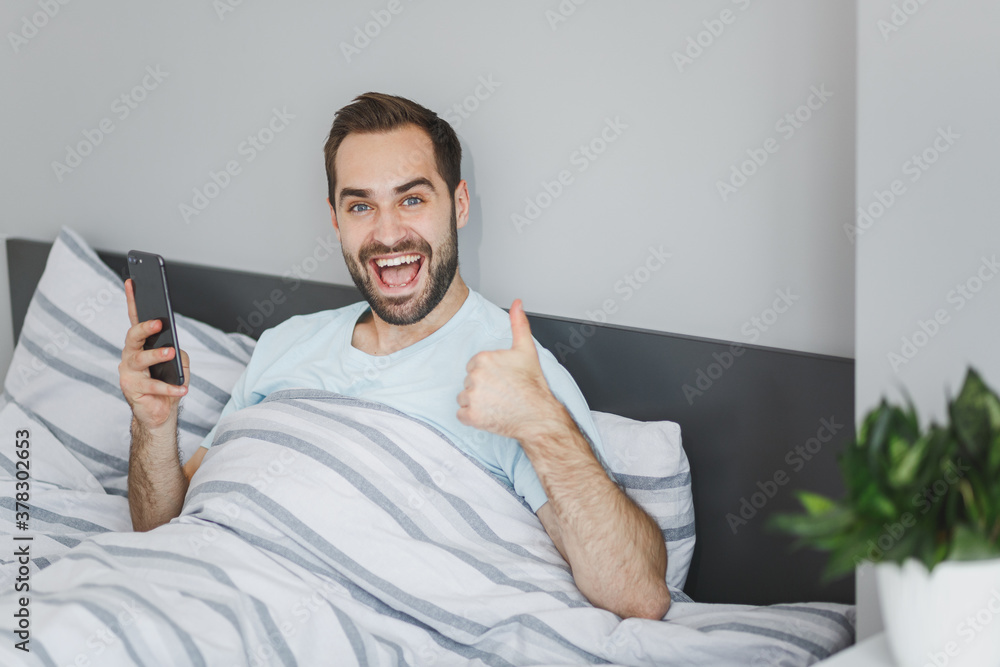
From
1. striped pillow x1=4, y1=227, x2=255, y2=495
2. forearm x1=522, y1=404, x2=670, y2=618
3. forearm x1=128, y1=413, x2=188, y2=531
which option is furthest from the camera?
striped pillow x1=4, y1=227, x2=255, y2=495

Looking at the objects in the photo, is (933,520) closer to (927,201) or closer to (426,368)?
(927,201)

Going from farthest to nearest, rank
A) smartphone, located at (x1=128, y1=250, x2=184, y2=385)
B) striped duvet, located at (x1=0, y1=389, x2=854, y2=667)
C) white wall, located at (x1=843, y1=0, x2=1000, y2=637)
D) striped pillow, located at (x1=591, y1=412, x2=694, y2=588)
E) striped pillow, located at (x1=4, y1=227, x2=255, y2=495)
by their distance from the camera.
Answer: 1. striped pillow, located at (x1=4, y1=227, x2=255, y2=495)
2. smartphone, located at (x1=128, y1=250, x2=184, y2=385)
3. striped pillow, located at (x1=591, y1=412, x2=694, y2=588)
4. striped duvet, located at (x1=0, y1=389, x2=854, y2=667)
5. white wall, located at (x1=843, y1=0, x2=1000, y2=637)

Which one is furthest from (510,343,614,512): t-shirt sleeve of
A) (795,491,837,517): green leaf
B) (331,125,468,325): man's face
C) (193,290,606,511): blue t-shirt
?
(795,491,837,517): green leaf

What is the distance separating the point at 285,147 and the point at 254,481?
2.66 feet

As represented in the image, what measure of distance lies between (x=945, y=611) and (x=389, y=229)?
95 cm

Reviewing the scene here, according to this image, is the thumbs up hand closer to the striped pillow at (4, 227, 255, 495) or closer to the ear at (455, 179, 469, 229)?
the ear at (455, 179, 469, 229)

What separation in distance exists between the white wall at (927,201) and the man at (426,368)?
32 centimetres

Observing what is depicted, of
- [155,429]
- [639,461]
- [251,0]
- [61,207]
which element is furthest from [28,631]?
[61,207]

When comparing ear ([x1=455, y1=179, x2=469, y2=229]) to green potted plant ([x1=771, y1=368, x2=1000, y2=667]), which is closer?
green potted plant ([x1=771, y1=368, x2=1000, y2=667])

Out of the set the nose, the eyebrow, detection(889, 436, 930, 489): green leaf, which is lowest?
detection(889, 436, 930, 489): green leaf

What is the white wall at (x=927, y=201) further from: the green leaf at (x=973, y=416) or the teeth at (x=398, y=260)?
the teeth at (x=398, y=260)

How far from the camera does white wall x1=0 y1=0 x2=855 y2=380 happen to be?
1149mm

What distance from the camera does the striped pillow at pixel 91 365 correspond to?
171cm

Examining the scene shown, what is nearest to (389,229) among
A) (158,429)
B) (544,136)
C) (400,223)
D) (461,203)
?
(400,223)
